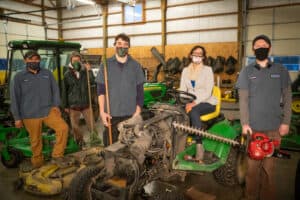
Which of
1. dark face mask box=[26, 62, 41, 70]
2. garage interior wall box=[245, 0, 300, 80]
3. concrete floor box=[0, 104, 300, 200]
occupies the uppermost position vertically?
garage interior wall box=[245, 0, 300, 80]

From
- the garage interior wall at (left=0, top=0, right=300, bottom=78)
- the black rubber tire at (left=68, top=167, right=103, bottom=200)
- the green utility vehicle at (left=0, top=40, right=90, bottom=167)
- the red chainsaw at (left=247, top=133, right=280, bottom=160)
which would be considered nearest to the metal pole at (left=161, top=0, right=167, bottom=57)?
the garage interior wall at (left=0, top=0, right=300, bottom=78)

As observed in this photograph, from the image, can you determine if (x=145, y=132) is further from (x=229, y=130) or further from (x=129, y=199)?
(x=229, y=130)

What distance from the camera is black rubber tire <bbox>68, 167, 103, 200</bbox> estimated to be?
269 cm

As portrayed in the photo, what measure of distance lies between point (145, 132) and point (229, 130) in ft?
4.63

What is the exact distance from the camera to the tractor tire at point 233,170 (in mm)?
3639

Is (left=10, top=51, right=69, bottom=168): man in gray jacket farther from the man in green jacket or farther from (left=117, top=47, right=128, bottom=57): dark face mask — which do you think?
(left=117, top=47, right=128, bottom=57): dark face mask

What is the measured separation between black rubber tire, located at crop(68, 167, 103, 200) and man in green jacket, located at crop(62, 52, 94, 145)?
2241 millimetres

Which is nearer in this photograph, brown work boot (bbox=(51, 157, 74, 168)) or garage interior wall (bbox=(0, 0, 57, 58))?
brown work boot (bbox=(51, 157, 74, 168))

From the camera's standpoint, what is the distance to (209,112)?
3.66 metres

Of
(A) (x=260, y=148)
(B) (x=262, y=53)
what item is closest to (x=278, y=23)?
(B) (x=262, y=53)

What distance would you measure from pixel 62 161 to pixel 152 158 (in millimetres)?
1508

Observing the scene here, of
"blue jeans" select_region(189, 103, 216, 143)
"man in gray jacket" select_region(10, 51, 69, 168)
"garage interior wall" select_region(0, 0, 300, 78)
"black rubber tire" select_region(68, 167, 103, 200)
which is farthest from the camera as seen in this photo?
"garage interior wall" select_region(0, 0, 300, 78)

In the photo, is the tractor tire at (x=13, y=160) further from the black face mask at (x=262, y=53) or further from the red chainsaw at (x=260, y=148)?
the black face mask at (x=262, y=53)

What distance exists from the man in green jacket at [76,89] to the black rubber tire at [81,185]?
7.35ft
